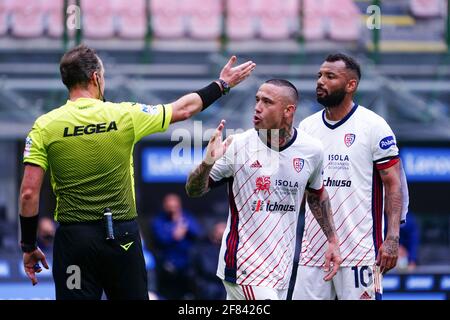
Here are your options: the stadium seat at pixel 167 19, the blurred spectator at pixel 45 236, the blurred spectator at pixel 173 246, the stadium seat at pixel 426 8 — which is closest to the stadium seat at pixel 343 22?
the stadium seat at pixel 426 8

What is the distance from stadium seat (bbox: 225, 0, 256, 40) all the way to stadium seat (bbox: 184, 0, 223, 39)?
183 millimetres

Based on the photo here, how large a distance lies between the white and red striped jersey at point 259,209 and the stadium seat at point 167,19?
902 cm

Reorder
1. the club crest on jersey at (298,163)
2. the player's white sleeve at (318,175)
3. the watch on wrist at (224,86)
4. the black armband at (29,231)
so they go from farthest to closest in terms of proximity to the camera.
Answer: the player's white sleeve at (318,175), the club crest on jersey at (298,163), the watch on wrist at (224,86), the black armband at (29,231)

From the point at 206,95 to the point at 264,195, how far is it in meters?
0.82

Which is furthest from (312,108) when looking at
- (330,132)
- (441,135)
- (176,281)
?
(330,132)

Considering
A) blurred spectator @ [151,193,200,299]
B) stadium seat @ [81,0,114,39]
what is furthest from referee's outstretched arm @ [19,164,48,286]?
stadium seat @ [81,0,114,39]

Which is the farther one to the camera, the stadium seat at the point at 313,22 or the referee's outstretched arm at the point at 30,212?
the stadium seat at the point at 313,22

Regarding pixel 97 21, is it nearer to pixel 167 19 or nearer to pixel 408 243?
pixel 167 19

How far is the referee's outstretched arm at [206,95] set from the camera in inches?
275

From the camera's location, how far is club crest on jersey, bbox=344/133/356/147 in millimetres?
8047

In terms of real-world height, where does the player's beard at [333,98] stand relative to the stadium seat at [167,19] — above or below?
below

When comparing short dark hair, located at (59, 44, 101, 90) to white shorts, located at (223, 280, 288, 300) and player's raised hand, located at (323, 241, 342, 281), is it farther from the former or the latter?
player's raised hand, located at (323, 241, 342, 281)

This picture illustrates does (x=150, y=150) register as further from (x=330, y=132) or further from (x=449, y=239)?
(x=330, y=132)

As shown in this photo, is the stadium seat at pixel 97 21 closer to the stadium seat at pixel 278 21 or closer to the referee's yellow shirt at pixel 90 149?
the stadium seat at pixel 278 21
